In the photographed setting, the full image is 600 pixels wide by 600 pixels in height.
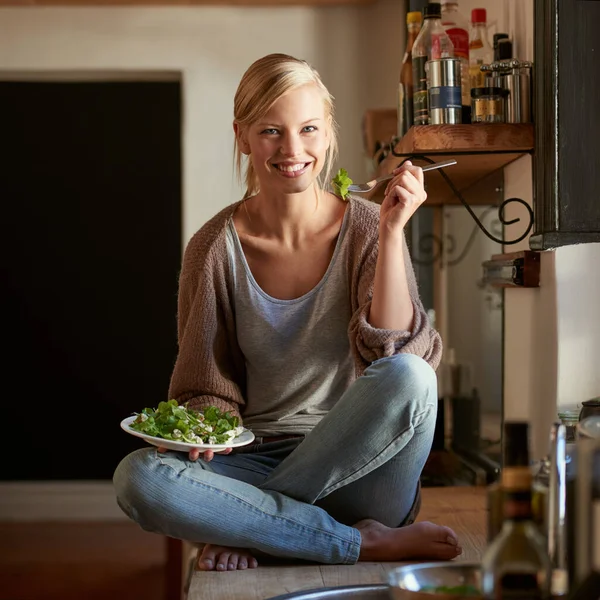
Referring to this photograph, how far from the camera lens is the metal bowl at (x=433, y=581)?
984 mm

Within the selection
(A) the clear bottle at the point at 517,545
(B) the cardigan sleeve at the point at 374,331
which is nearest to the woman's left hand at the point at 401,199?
(B) the cardigan sleeve at the point at 374,331

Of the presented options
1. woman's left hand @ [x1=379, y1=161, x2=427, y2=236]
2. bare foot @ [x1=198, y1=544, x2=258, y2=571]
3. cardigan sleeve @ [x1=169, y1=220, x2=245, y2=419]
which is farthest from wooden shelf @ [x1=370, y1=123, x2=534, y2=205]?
bare foot @ [x1=198, y1=544, x2=258, y2=571]

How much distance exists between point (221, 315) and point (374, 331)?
1.11ft

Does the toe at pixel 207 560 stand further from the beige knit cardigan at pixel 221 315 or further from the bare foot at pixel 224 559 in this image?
the beige knit cardigan at pixel 221 315

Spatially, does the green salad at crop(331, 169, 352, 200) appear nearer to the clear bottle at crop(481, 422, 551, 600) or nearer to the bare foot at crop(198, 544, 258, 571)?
the bare foot at crop(198, 544, 258, 571)

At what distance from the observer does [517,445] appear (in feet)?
2.65

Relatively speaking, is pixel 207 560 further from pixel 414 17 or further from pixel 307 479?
pixel 414 17

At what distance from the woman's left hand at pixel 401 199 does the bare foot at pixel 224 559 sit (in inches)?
23.8

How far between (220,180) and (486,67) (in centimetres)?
177

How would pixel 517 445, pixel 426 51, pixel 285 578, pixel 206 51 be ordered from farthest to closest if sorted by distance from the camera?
pixel 206 51
pixel 426 51
pixel 285 578
pixel 517 445

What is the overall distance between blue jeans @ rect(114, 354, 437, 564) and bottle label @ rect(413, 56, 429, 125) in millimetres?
646

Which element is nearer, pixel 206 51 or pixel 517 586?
pixel 517 586

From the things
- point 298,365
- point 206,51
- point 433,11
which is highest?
point 206,51

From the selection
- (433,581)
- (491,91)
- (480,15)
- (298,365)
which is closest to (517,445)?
(433,581)
